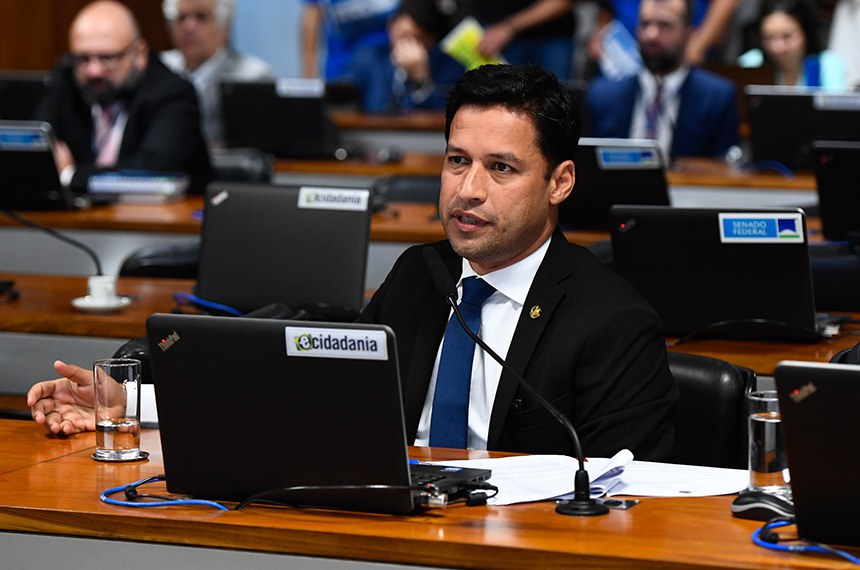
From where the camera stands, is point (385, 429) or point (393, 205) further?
point (393, 205)

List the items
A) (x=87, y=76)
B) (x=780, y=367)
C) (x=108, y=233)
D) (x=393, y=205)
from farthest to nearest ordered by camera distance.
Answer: (x=87, y=76), (x=393, y=205), (x=108, y=233), (x=780, y=367)

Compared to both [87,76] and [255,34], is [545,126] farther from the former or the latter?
[255,34]

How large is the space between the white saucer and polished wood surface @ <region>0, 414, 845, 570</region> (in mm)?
1495

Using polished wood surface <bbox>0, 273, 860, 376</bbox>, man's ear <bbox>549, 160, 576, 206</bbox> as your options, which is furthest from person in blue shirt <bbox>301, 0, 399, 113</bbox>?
man's ear <bbox>549, 160, 576, 206</bbox>

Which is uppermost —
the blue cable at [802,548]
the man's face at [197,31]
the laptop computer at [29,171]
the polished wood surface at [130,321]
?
the man's face at [197,31]

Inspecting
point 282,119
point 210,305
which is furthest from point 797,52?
point 210,305

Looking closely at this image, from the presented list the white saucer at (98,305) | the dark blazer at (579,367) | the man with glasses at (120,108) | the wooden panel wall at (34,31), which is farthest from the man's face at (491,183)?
the wooden panel wall at (34,31)

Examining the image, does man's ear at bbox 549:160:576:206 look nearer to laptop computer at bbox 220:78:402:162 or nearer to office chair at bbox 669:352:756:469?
office chair at bbox 669:352:756:469

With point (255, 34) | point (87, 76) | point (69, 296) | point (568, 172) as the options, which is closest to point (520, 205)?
point (568, 172)

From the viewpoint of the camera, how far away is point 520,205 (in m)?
2.31

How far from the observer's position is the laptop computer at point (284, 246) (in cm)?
330

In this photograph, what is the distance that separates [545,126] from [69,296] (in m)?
1.77

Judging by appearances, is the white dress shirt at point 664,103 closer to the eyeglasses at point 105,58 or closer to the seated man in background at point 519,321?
the eyeglasses at point 105,58

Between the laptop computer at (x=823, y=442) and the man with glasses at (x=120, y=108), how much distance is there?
13.2ft
